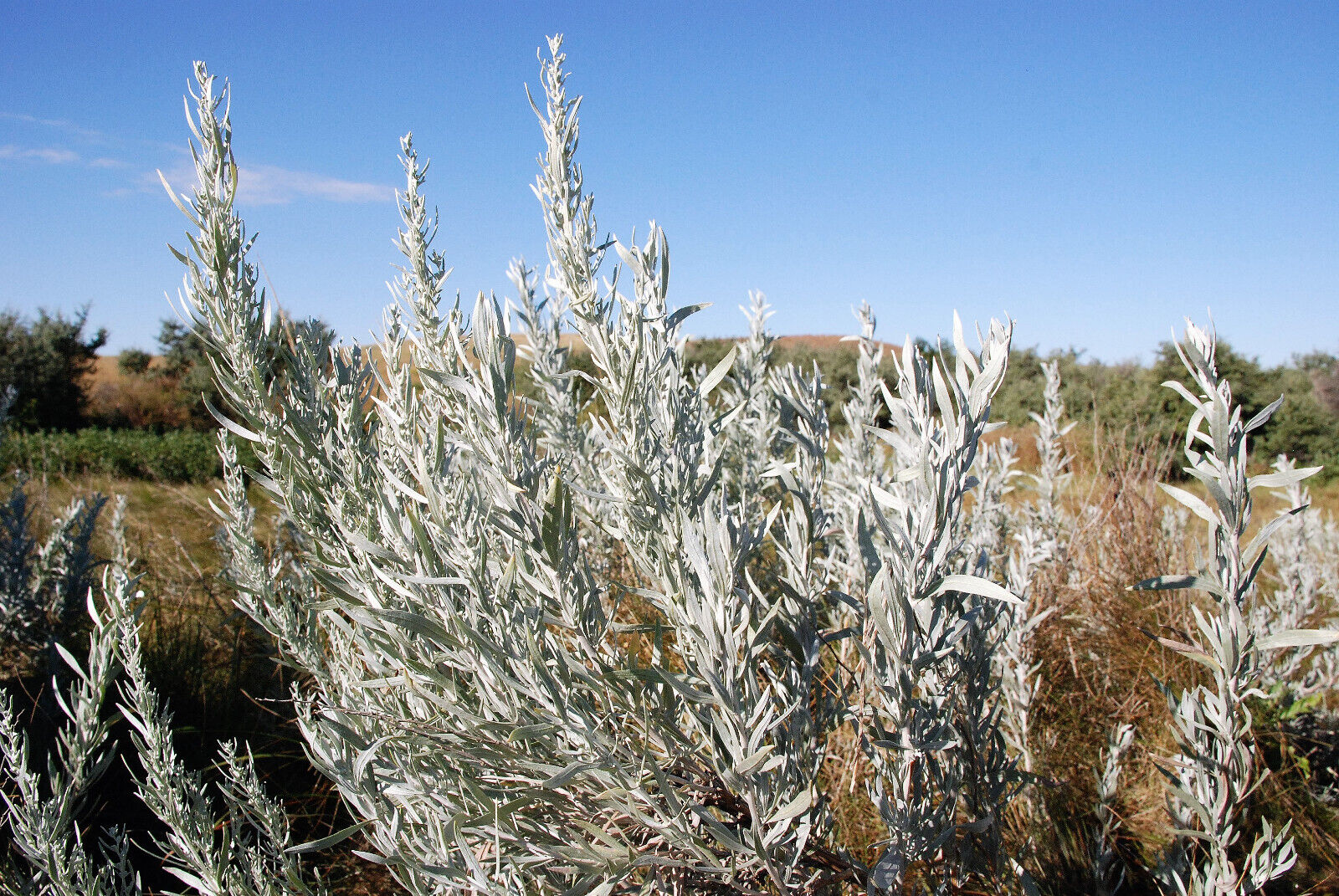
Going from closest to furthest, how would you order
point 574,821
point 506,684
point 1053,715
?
point 506,684 < point 574,821 < point 1053,715

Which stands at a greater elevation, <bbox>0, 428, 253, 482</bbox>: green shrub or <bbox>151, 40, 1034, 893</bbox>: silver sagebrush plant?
<bbox>151, 40, 1034, 893</bbox>: silver sagebrush plant

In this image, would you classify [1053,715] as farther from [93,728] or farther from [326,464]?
[93,728]

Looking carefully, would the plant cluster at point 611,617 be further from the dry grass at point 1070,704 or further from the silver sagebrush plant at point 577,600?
the dry grass at point 1070,704

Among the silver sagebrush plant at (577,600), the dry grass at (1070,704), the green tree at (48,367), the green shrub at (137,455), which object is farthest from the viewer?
the green tree at (48,367)

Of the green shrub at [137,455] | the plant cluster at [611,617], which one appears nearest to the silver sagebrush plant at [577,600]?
the plant cluster at [611,617]

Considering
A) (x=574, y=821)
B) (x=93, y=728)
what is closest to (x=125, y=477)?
(x=93, y=728)

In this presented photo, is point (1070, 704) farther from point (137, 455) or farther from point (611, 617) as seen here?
point (137, 455)

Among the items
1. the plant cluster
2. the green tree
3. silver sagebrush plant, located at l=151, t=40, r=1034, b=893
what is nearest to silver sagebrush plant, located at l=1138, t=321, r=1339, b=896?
the plant cluster

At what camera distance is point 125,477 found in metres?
14.0

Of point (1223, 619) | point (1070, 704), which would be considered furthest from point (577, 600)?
point (1070, 704)

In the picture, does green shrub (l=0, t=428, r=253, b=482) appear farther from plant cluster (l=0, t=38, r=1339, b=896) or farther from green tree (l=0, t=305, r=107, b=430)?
plant cluster (l=0, t=38, r=1339, b=896)

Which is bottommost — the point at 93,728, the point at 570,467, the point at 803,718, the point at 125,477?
the point at 125,477

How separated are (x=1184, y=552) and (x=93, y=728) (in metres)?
5.27

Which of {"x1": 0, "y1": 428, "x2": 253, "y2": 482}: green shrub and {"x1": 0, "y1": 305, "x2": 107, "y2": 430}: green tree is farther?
{"x1": 0, "y1": 305, "x2": 107, "y2": 430}: green tree
